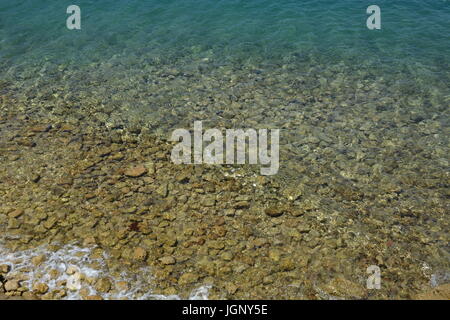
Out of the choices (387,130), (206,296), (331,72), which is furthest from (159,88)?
(206,296)

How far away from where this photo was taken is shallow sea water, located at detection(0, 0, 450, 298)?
11.2 meters

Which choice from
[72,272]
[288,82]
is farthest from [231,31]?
[72,272]

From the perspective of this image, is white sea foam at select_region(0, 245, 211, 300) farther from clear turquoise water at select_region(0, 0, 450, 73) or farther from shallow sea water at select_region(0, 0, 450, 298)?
clear turquoise water at select_region(0, 0, 450, 73)

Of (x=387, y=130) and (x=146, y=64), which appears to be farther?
(x=146, y=64)

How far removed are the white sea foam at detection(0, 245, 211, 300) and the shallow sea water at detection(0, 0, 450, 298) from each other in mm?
4552

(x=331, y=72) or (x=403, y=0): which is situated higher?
(x=403, y=0)

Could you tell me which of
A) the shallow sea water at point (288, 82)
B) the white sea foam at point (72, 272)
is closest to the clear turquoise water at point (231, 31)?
the shallow sea water at point (288, 82)

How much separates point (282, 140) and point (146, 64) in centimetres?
781

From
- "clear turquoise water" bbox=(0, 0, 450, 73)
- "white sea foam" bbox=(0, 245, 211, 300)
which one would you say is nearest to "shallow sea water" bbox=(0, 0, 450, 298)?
"clear turquoise water" bbox=(0, 0, 450, 73)

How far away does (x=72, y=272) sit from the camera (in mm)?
8555

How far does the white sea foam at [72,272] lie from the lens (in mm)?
8148

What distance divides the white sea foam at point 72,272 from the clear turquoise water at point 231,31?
11.2 metres

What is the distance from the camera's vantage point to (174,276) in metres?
8.52

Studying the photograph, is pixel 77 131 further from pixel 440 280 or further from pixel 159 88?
pixel 440 280
